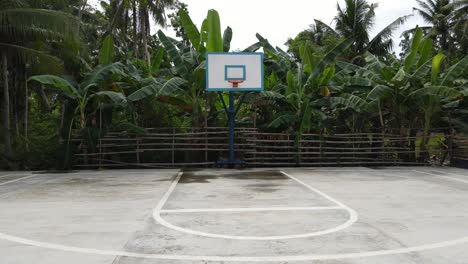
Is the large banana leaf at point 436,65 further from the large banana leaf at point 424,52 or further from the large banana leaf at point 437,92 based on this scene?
the large banana leaf at point 437,92

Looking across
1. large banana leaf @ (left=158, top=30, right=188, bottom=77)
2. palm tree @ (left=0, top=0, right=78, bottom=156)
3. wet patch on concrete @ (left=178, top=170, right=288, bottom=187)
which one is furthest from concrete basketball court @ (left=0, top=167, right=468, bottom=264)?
palm tree @ (left=0, top=0, right=78, bottom=156)

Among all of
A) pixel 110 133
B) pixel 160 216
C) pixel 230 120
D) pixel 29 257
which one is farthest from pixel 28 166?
pixel 29 257

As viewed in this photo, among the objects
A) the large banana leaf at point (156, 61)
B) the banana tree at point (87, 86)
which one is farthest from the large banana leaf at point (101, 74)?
the large banana leaf at point (156, 61)

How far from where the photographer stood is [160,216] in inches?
222

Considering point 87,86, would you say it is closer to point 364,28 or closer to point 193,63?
point 193,63

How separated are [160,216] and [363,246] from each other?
2.68 metres

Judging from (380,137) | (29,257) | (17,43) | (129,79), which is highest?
(17,43)

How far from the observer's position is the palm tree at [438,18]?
26334 mm

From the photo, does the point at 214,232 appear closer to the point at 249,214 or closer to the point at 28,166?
the point at 249,214

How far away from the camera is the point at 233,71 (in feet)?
39.8

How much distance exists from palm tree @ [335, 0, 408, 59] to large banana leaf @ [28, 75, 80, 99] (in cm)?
1368

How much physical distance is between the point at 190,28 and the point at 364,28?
37.0 ft

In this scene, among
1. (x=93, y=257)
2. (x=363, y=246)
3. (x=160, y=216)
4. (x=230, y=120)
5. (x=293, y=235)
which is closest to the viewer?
(x=93, y=257)

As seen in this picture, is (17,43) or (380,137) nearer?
(17,43)
